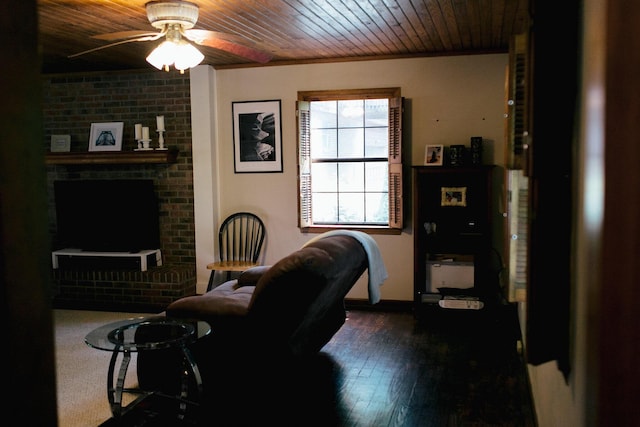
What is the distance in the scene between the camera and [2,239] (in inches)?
36.4

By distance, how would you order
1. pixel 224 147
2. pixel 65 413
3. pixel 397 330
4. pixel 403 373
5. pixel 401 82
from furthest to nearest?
pixel 224 147 → pixel 401 82 → pixel 397 330 → pixel 403 373 → pixel 65 413

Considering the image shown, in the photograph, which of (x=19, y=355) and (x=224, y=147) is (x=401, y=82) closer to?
(x=224, y=147)

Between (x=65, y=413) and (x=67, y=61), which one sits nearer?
(x=65, y=413)

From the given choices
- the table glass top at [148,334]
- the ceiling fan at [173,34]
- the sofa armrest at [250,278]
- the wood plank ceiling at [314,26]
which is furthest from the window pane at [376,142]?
the table glass top at [148,334]

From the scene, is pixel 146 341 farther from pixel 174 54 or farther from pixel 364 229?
pixel 364 229

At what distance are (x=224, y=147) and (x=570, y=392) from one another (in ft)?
16.0

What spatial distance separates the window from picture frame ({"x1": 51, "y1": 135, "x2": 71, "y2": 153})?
2.62m

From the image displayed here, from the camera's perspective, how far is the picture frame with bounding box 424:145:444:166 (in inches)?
210

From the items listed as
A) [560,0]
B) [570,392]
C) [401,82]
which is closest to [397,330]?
[401,82]

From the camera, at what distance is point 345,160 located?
579 cm

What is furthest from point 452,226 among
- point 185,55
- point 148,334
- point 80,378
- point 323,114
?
point 80,378

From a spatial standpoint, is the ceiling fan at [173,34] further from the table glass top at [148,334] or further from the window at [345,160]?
the window at [345,160]

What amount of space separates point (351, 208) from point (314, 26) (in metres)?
2.04

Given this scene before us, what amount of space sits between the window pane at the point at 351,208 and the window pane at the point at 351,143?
40 centimetres
